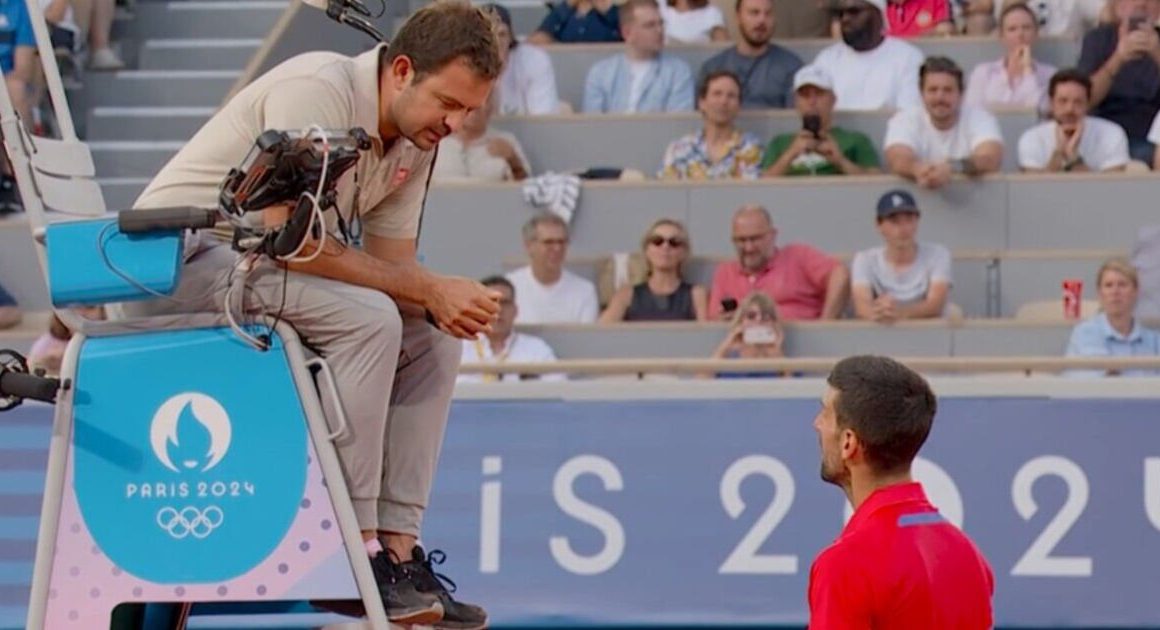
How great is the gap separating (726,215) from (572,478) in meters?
2.67

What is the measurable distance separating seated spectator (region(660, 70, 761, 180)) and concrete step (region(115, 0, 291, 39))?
3.48 meters

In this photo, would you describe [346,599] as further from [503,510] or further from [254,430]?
[503,510]

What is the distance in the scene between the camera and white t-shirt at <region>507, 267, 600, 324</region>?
11.4m

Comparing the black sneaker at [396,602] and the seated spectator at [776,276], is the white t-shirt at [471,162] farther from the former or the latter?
the black sneaker at [396,602]

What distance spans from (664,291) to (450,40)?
6295 millimetres

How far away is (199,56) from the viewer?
1436 centimetres

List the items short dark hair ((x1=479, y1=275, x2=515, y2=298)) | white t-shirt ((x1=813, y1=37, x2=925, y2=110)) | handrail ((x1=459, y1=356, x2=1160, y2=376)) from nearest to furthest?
handrail ((x1=459, y1=356, x2=1160, y2=376))
short dark hair ((x1=479, y1=275, x2=515, y2=298))
white t-shirt ((x1=813, y1=37, x2=925, y2=110))

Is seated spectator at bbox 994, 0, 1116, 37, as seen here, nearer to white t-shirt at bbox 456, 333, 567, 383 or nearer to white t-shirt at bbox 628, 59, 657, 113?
white t-shirt at bbox 628, 59, 657, 113

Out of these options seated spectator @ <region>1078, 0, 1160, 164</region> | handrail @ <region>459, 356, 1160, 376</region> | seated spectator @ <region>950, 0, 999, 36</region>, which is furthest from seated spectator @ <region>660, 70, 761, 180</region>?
handrail @ <region>459, 356, 1160, 376</region>

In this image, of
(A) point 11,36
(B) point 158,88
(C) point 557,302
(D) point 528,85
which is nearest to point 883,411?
(C) point 557,302

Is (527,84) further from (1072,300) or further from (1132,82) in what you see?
(1072,300)

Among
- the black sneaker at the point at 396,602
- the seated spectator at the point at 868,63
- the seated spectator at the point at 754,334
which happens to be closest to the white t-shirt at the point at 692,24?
the seated spectator at the point at 868,63

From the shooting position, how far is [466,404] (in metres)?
9.75

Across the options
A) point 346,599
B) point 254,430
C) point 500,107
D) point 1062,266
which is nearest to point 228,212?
point 254,430
